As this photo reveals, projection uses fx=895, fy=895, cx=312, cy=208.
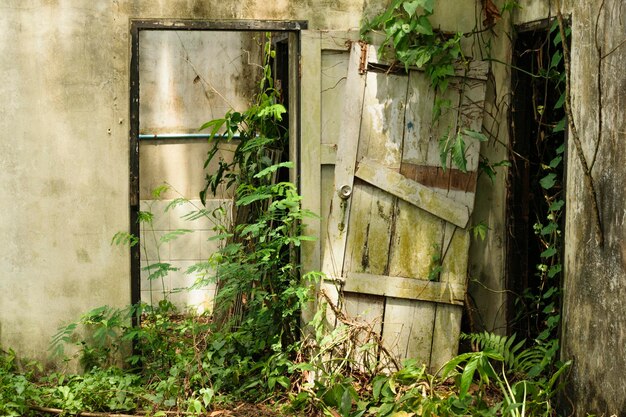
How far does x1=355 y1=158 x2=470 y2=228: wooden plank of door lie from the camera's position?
18.0 feet

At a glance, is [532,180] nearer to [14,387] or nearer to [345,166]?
[345,166]

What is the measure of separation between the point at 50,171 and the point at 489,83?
283cm

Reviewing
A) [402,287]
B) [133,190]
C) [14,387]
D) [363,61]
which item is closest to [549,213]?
[402,287]

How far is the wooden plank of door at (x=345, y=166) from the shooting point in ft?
18.0

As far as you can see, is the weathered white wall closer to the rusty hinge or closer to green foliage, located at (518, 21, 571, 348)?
the rusty hinge

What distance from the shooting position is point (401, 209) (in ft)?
18.1

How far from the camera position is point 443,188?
5535mm

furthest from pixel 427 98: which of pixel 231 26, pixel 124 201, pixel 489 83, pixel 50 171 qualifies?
pixel 50 171

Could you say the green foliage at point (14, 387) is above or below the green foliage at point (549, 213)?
below

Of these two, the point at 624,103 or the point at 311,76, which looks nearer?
the point at 624,103

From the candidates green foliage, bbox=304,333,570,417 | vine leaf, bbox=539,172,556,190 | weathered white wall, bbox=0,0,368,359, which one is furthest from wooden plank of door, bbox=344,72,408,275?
vine leaf, bbox=539,172,556,190

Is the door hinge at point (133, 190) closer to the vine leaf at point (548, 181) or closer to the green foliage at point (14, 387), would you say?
the green foliage at point (14, 387)

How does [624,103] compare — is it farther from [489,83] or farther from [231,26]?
[231,26]

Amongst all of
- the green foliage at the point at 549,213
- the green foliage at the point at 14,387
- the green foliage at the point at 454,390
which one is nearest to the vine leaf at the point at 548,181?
the green foliage at the point at 549,213
